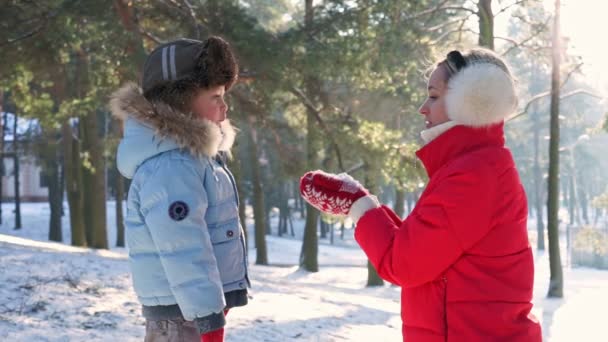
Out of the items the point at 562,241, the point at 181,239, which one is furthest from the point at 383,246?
the point at 562,241

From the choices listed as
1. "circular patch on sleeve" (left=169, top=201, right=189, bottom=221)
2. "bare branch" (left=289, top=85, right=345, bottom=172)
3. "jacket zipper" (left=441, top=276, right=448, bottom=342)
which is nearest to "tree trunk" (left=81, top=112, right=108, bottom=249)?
"bare branch" (left=289, top=85, right=345, bottom=172)

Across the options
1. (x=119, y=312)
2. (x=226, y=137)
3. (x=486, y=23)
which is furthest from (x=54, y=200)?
(x=226, y=137)

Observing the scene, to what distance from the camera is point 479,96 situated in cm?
262

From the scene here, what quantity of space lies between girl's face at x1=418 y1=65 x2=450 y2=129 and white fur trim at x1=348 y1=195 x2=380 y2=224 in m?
0.38

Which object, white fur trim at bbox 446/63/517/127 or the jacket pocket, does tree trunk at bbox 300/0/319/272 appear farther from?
white fur trim at bbox 446/63/517/127

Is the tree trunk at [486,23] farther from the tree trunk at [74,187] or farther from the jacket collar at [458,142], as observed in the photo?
the tree trunk at [74,187]

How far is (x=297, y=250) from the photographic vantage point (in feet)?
133

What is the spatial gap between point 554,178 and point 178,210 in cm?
1808

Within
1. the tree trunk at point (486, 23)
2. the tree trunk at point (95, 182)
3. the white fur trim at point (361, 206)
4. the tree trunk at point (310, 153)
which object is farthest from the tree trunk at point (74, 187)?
the white fur trim at point (361, 206)

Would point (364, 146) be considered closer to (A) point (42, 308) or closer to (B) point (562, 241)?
(A) point (42, 308)

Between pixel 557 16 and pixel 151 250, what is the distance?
1823 centimetres

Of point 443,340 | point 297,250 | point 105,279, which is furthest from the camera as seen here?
point 297,250

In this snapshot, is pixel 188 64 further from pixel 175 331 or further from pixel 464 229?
pixel 464 229

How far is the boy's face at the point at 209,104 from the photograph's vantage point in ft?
10.1
